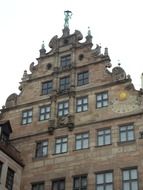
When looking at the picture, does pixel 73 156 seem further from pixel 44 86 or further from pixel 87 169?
pixel 44 86

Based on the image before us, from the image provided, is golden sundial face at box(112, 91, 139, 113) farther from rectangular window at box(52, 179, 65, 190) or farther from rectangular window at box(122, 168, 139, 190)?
rectangular window at box(52, 179, 65, 190)

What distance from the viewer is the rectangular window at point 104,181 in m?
33.0

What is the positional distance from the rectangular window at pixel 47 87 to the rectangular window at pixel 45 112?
1522mm

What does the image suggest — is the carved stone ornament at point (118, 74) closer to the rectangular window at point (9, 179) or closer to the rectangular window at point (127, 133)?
the rectangular window at point (127, 133)

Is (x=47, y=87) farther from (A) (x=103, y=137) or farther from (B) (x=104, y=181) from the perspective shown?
(B) (x=104, y=181)

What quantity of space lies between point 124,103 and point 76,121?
3.92 metres

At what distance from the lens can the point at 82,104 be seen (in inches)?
1486

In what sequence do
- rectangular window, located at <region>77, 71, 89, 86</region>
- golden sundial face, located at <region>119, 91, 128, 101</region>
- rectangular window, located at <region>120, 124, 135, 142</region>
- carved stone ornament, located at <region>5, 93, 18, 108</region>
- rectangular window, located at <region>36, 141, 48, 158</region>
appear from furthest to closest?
carved stone ornament, located at <region>5, 93, 18, 108</region> → rectangular window, located at <region>77, 71, 89, 86</region> → rectangular window, located at <region>36, 141, 48, 158</region> → golden sundial face, located at <region>119, 91, 128, 101</region> → rectangular window, located at <region>120, 124, 135, 142</region>

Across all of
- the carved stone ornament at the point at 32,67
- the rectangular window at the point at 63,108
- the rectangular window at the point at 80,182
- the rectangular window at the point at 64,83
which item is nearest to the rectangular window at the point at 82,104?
the rectangular window at the point at 63,108

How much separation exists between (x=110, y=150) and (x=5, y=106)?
10889 millimetres

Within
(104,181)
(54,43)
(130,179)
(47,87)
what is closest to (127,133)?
(130,179)

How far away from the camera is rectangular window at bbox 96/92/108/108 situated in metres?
36.9

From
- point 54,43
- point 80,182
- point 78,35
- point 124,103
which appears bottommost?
point 80,182

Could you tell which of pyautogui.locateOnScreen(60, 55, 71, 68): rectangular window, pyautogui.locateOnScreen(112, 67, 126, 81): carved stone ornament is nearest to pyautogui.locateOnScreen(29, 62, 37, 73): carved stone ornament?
pyautogui.locateOnScreen(60, 55, 71, 68): rectangular window
